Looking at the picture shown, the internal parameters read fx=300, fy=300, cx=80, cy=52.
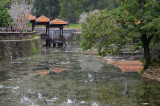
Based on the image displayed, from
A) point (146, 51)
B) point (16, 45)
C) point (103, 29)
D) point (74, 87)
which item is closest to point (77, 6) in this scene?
point (16, 45)

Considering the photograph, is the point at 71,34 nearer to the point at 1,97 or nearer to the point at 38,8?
the point at 38,8

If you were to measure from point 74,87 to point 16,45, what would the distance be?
14355 millimetres

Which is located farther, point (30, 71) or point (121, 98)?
point (30, 71)

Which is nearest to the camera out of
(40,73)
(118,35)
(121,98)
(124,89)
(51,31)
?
(121,98)

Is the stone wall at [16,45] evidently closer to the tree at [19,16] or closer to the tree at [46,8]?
the tree at [19,16]

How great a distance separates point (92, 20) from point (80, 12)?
52.1 meters

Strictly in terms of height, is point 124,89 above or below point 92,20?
below

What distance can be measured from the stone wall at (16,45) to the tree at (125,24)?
10.00 meters

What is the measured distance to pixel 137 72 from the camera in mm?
21406

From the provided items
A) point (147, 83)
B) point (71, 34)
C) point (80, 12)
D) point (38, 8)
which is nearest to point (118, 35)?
point (147, 83)

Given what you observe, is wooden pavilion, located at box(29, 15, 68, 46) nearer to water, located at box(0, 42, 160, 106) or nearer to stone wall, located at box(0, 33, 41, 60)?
Answer: stone wall, located at box(0, 33, 41, 60)

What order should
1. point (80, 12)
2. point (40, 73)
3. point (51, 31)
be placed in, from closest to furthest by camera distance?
point (40, 73) < point (51, 31) < point (80, 12)

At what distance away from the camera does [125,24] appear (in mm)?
19203

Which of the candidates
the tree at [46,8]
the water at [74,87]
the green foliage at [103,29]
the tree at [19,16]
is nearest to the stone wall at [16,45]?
the water at [74,87]
